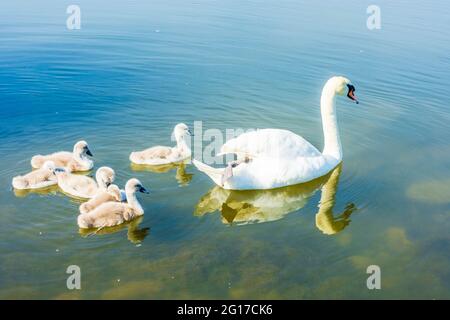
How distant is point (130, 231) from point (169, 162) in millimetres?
2443

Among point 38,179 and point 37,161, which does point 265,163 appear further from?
point 37,161

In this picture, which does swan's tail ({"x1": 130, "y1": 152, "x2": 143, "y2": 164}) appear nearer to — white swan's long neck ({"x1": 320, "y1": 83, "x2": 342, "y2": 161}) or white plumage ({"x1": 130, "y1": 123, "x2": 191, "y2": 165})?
white plumage ({"x1": 130, "y1": 123, "x2": 191, "y2": 165})

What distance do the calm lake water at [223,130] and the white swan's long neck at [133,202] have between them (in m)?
0.15

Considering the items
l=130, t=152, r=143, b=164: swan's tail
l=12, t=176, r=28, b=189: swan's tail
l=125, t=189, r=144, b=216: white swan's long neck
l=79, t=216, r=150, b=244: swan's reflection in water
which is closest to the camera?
l=79, t=216, r=150, b=244: swan's reflection in water

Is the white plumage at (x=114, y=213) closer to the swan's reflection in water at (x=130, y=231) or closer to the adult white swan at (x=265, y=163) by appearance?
the swan's reflection in water at (x=130, y=231)

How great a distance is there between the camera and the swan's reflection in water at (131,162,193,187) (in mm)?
9706

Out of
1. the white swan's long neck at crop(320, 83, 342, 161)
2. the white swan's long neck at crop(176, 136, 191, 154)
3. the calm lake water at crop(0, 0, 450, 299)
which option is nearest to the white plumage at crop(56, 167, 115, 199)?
the calm lake water at crop(0, 0, 450, 299)

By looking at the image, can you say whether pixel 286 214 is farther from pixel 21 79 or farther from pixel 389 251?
pixel 21 79

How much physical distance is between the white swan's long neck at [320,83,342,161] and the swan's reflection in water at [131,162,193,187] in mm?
2861

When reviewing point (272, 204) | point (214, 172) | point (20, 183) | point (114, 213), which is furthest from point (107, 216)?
point (272, 204)

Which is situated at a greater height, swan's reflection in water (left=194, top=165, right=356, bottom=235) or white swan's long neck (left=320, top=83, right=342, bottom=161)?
white swan's long neck (left=320, top=83, right=342, bottom=161)

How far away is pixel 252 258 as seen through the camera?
24.0ft

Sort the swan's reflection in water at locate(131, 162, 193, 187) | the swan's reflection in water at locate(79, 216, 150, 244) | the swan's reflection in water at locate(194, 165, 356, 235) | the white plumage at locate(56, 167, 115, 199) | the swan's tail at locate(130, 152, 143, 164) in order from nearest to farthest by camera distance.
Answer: the swan's reflection in water at locate(79, 216, 150, 244) < the swan's reflection in water at locate(194, 165, 356, 235) < the white plumage at locate(56, 167, 115, 199) < the swan's reflection in water at locate(131, 162, 193, 187) < the swan's tail at locate(130, 152, 143, 164)
